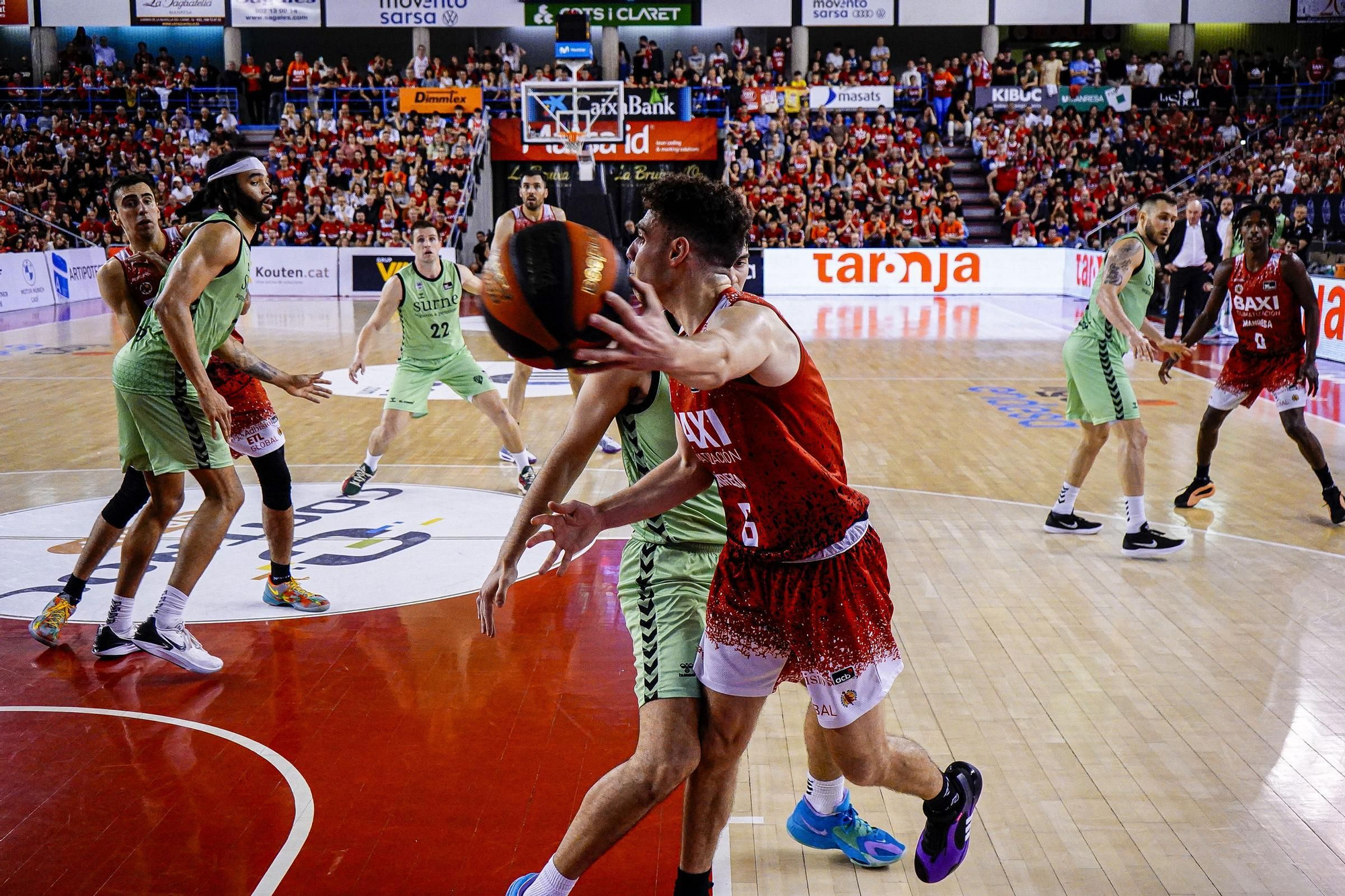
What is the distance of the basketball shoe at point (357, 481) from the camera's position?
7707 mm

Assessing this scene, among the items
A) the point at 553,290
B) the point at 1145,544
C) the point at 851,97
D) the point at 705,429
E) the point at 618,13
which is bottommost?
the point at 1145,544

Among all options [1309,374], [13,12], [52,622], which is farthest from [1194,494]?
[13,12]

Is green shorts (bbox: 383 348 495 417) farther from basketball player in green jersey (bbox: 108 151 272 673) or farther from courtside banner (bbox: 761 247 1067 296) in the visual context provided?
courtside banner (bbox: 761 247 1067 296)

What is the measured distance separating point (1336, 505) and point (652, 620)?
18.4ft

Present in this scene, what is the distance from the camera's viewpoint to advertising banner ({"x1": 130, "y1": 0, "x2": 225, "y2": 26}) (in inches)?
1193

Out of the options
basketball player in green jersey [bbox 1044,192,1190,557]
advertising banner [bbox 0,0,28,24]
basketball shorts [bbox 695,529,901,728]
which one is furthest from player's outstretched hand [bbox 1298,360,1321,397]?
advertising banner [bbox 0,0,28,24]

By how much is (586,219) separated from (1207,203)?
1498cm

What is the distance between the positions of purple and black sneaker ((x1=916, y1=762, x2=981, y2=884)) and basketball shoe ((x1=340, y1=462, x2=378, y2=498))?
535cm

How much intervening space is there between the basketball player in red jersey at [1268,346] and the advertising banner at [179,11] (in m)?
29.0

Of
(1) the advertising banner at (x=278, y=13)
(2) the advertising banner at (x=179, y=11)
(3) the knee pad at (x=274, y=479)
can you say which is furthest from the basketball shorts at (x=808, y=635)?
(2) the advertising banner at (x=179, y=11)

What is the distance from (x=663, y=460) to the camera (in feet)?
10.7

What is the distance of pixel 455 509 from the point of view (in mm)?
7336

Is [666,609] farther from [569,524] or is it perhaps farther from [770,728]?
[770,728]

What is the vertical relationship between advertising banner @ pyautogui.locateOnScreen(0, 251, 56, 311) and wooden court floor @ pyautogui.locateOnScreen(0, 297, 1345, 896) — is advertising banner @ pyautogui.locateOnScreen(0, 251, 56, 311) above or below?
above
